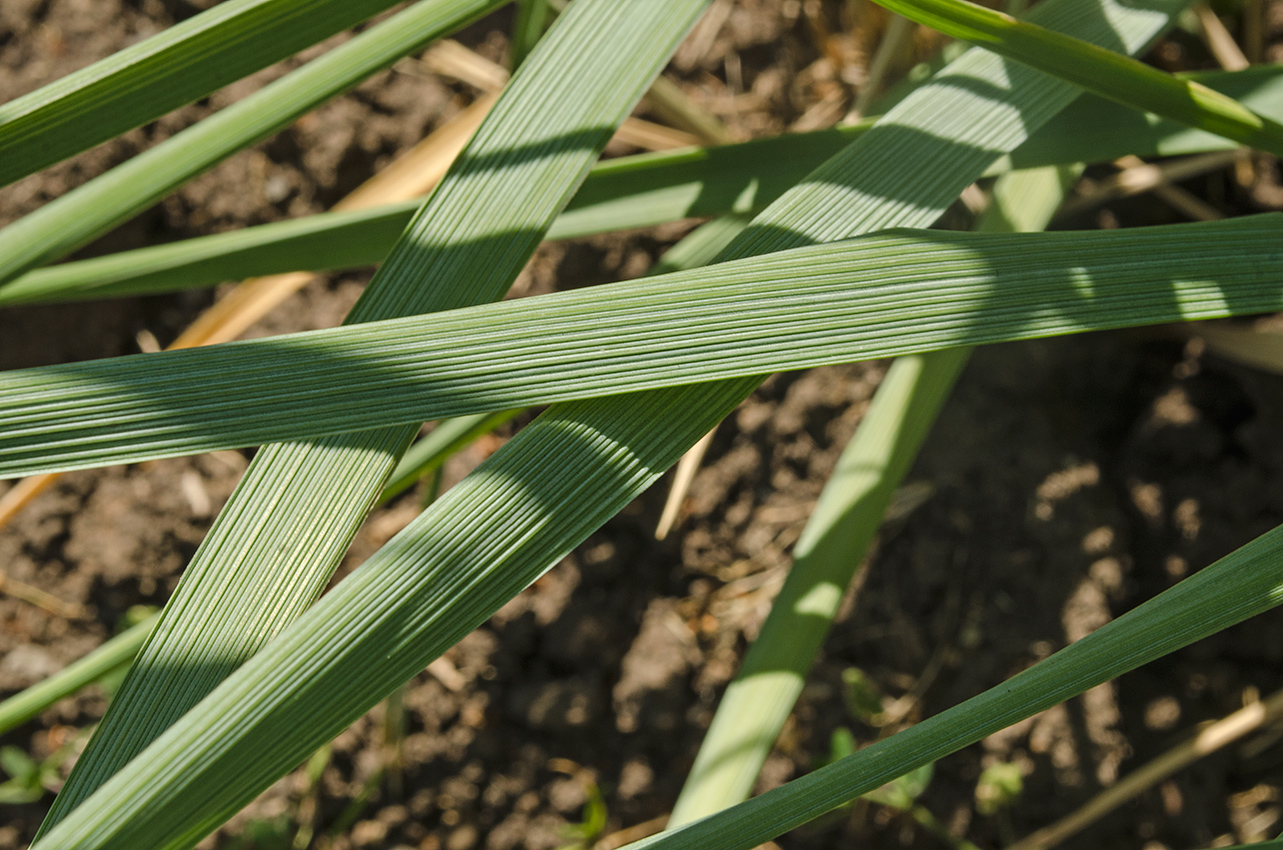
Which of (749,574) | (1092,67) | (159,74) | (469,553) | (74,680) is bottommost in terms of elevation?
(749,574)

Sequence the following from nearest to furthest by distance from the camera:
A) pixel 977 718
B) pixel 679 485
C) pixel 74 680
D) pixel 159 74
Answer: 1. pixel 977 718
2. pixel 159 74
3. pixel 74 680
4. pixel 679 485

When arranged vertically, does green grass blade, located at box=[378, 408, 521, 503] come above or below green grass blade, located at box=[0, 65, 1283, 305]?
below

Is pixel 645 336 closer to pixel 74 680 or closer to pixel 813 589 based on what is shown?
pixel 813 589

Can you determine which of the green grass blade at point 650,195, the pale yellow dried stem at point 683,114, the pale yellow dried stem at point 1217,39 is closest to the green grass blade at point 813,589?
the green grass blade at point 650,195

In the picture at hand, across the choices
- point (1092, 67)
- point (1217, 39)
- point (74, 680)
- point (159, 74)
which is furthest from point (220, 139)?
point (1217, 39)

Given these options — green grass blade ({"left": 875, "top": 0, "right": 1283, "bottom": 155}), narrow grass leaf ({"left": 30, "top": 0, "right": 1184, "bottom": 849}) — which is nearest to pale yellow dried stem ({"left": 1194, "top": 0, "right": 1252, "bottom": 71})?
green grass blade ({"left": 875, "top": 0, "right": 1283, "bottom": 155})

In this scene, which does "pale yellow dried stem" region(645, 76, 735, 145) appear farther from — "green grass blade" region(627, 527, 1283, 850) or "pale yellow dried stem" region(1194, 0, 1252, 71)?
"green grass blade" region(627, 527, 1283, 850)

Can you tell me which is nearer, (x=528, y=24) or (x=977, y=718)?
(x=977, y=718)

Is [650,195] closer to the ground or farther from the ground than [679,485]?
farther from the ground
